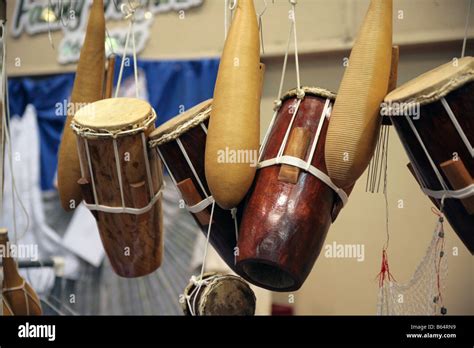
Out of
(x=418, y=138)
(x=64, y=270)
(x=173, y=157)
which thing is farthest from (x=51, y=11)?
(x=418, y=138)

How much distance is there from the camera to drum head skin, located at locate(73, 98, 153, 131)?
6.34 feet

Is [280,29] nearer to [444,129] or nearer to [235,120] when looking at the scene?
[235,120]

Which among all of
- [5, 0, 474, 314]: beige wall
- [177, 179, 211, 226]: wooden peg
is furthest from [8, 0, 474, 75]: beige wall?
[177, 179, 211, 226]: wooden peg

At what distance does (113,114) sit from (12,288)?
0.68 m

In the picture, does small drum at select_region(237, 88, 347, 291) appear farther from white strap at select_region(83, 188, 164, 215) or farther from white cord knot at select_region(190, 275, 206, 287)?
white strap at select_region(83, 188, 164, 215)

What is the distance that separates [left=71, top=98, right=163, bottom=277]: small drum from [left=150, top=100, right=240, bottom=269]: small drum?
7cm

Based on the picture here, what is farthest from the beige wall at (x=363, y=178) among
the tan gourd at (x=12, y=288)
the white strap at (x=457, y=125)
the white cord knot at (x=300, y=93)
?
the tan gourd at (x=12, y=288)

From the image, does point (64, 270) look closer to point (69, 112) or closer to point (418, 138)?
point (69, 112)

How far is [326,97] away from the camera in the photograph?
188 centimetres

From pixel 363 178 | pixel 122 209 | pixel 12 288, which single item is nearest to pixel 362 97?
pixel 122 209

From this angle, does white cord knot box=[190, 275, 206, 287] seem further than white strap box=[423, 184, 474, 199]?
Yes

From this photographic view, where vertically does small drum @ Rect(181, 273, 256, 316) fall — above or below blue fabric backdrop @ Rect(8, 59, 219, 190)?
below

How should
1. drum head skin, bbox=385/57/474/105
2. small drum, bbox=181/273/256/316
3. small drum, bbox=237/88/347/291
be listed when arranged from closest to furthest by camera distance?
drum head skin, bbox=385/57/474/105, small drum, bbox=237/88/347/291, small drum, bbox=181/273/256/316

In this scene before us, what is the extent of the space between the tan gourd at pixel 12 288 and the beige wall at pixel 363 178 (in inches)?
35.8
